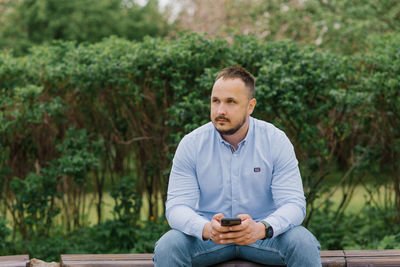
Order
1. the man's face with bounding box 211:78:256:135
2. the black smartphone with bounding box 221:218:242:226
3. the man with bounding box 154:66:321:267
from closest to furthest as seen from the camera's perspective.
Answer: the black smartphone with bounding box 221:218:242:226, the man with bounding box 154:66:321:267, the man's face with bounding box 211:78:256:135

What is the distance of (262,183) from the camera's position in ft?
10.4

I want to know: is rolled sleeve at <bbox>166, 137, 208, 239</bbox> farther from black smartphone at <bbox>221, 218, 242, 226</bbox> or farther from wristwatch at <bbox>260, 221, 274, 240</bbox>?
wristwatch at <bbox>260, 221, 274, 240</bbox>

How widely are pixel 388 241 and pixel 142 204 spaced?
2243 millimetres

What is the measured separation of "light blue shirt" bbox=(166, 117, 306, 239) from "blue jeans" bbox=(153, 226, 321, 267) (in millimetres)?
157

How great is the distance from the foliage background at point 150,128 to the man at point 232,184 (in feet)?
4.12

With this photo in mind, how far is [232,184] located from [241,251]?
393 millimetres

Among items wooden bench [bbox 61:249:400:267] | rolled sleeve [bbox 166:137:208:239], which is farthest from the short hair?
wooden bench [bbox 61:249:400:267]

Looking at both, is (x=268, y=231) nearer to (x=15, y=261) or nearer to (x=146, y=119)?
(x=15, y=261)

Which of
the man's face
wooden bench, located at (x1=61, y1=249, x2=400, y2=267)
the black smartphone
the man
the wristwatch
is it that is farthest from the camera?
wooden bench, located at (x1=61, y1=249, x2=400, y2=267)

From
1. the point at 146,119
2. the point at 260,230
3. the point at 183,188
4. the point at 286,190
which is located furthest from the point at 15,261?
the point at 146,119

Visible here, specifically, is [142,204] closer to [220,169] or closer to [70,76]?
[70,76]

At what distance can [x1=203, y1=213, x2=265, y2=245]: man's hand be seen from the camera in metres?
2.83

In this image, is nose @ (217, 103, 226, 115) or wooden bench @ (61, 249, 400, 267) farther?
wooden bench @ (61, 249, 400, 267)

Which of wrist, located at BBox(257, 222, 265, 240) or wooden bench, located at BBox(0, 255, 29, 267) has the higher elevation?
wrist, located at BBox(257, 222, 265, 240)
